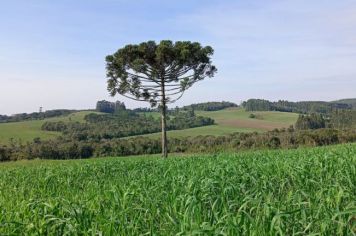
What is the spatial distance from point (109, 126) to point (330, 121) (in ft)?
191

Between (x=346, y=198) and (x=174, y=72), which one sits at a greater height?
(x=174, y=72)

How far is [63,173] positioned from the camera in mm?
15320

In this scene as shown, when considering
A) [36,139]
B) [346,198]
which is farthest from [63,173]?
[36,139]

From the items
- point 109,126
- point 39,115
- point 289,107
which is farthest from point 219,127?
point 289,107

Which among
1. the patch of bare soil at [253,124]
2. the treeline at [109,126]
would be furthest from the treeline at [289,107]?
the treeline at [109,126]

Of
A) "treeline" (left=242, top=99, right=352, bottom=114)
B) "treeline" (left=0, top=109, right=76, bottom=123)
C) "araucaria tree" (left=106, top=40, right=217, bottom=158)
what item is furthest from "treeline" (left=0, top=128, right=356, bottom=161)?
"treeline" (left=242, top=99, right=352, bottom=114)

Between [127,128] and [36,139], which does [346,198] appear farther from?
[127,128]

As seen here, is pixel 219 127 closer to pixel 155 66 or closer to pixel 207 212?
pixel 155 66

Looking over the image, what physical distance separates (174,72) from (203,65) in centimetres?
264

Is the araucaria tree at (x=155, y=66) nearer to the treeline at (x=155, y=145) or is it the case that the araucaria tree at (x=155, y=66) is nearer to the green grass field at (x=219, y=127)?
the treeline at (x=155, y=145)

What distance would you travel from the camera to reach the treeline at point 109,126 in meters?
88.7

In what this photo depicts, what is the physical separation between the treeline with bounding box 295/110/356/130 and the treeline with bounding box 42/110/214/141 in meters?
23.9

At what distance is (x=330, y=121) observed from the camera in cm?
11119

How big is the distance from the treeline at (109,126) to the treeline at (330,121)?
23.9 meters
